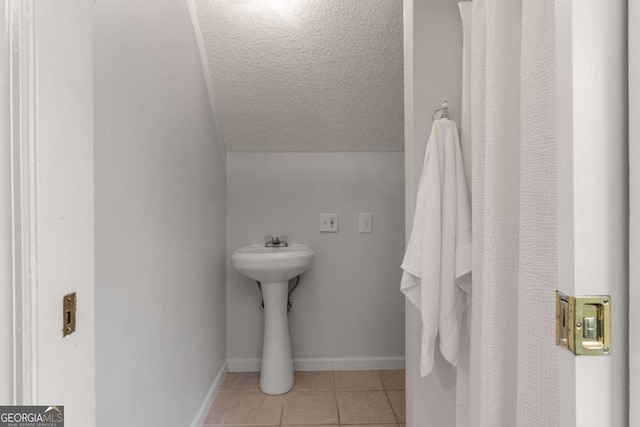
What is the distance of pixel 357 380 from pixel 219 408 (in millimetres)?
799

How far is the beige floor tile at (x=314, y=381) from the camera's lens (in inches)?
73.9

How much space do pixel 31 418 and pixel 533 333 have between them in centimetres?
78

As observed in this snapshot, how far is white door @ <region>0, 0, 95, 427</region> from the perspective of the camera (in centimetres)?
39

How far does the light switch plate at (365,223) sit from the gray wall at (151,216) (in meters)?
0.95

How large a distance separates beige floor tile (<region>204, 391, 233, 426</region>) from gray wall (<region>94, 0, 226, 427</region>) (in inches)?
4.6

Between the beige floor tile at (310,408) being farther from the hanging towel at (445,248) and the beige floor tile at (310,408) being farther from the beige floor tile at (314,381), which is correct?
the hanging towel at (445,248)

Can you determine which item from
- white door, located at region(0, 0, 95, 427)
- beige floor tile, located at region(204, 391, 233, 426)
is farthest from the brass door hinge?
beige floor tile, located at region(204, 391, 233, 426)

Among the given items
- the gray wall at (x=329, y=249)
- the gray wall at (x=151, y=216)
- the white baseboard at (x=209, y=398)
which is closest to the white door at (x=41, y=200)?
the gray wall at (x=151, y=216)

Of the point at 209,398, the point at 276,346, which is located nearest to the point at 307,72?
the point at 276,346

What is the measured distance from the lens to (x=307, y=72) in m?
1.74

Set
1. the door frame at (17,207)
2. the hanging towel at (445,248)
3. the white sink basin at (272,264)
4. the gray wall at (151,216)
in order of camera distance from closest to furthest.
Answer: the door frame at (17,207)
the gray wall at (151,216)
the hanging towel at (445,248)
the white sink basin at (272,264)

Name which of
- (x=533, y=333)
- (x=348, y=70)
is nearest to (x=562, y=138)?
(x=533, y=333)

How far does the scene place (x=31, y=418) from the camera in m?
0.41

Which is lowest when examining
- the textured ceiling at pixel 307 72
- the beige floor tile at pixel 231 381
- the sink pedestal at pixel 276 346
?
the beige floor tile at pixel 231 381
